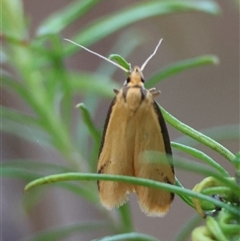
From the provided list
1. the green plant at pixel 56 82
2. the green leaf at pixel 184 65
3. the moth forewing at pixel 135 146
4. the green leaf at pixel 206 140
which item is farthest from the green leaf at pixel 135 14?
the green leaf at pixel 206 140

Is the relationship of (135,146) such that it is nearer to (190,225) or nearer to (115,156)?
(115,156)

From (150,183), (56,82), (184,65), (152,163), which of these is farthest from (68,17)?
(150,183)

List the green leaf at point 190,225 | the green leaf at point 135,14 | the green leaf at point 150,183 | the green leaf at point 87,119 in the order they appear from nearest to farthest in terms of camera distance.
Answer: the green leaf at point 150,183, the green leaf at point 87,119, the green leaf at point 190,225, the green leaf at point 135,14

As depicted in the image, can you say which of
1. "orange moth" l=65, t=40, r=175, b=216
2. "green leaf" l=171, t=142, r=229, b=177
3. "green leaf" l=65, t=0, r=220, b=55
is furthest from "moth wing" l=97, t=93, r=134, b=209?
"green leaf" l=65, t=0, r=220, b=55

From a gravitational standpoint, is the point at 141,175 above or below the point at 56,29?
below

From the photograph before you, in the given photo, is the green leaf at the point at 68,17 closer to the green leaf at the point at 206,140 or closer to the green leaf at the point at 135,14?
the green leaf at the point at 135,14

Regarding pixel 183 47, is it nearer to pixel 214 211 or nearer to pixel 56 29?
pixel 56 29

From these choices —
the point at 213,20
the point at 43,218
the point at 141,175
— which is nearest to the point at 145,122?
the point at 141,175

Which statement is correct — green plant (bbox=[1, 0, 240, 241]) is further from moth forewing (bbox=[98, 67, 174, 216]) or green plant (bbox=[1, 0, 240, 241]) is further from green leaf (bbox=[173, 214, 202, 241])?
moth forewing (bbox=[98, 67, 174, 216])
